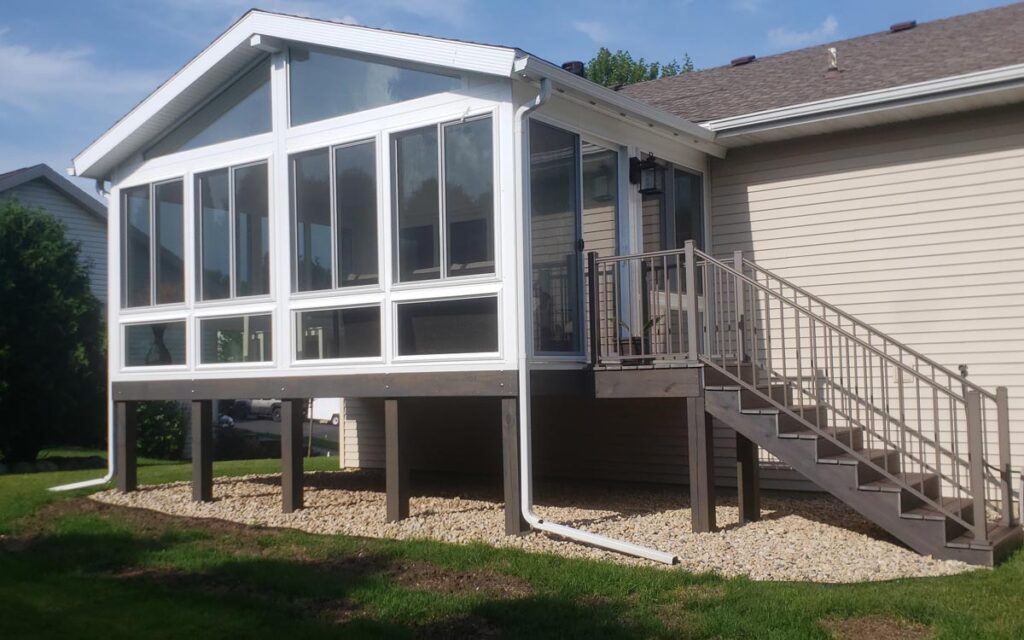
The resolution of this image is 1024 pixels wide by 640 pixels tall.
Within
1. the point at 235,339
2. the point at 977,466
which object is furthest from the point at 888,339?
the point at 235,339

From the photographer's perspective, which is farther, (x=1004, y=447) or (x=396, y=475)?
(x=396, y=475)

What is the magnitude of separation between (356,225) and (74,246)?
9.68 meters

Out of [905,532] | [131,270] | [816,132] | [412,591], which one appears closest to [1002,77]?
[816,132]

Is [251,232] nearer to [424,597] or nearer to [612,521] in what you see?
[612,521]

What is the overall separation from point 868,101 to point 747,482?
146 inches

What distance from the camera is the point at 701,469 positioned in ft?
26.3

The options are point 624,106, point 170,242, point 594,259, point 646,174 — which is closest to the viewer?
point 594,259

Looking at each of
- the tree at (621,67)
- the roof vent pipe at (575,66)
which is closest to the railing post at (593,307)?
the roof vent pipe at (575,66)

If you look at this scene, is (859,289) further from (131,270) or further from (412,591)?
(131,270)

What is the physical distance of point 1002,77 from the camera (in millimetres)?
8570

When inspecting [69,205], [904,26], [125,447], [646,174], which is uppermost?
[904,26]

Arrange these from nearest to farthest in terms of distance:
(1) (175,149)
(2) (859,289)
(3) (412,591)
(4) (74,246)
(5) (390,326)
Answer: (3) (412,591), (5) (390,326), (2) (859,289), (1) (175,149), (4) (74,246)

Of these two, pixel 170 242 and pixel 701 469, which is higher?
pixel 170 242

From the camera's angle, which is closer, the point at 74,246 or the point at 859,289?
the point at 859,289
